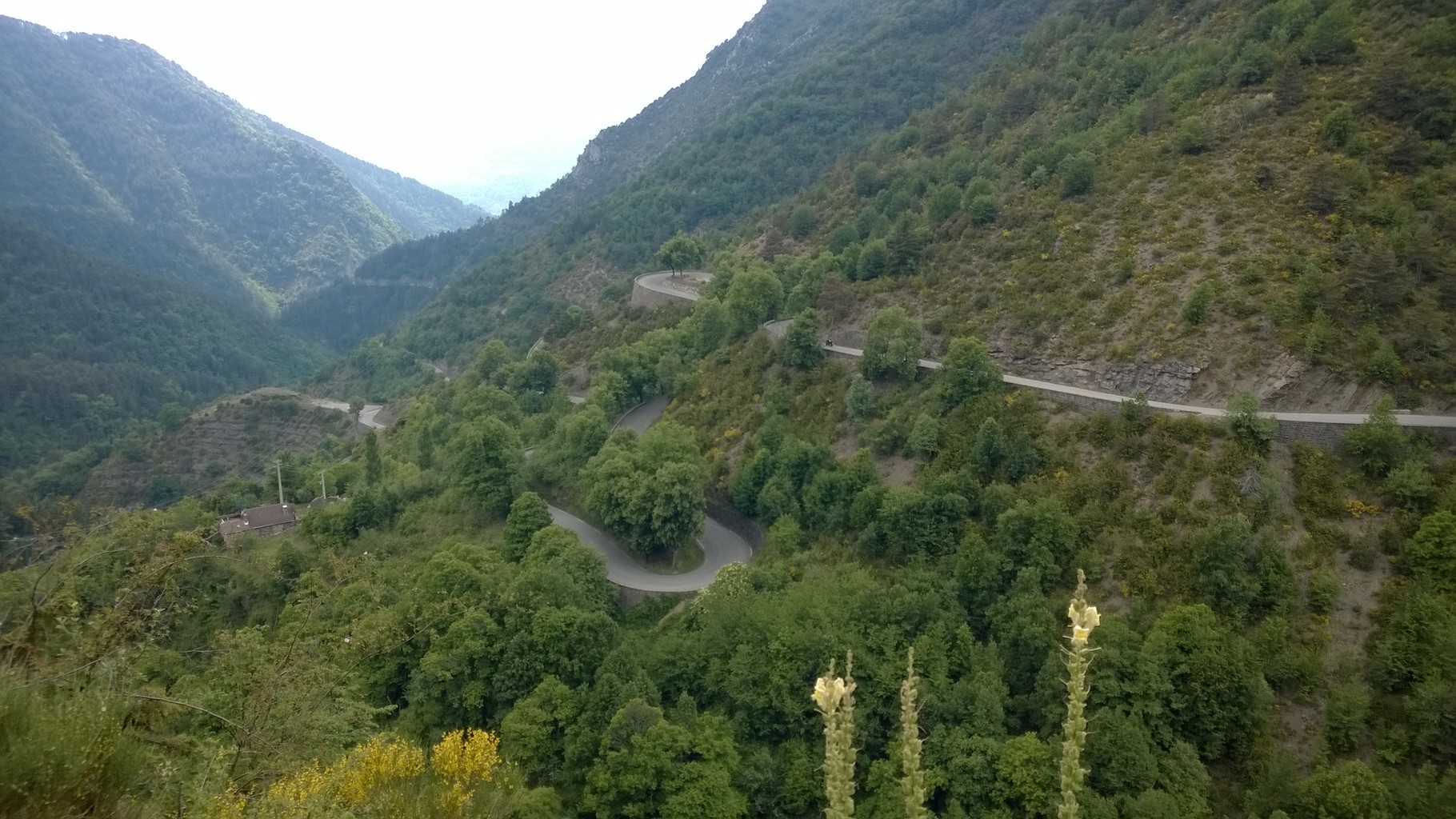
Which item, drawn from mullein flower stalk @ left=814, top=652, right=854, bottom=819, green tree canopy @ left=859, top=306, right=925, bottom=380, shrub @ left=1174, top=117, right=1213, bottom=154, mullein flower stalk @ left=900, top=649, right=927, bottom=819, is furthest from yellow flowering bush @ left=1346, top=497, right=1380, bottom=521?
mullein flower stalk @ left=814, top=652, right=854, bottom=819

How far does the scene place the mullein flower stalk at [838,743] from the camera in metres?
4.96

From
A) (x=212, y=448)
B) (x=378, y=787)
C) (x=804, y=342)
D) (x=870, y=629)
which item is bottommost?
(x=212, y=448)

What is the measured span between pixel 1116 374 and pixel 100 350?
134142mm

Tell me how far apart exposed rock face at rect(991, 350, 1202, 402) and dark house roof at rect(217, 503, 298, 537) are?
1574 inches

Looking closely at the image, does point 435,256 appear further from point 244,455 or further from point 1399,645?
point 1399,645

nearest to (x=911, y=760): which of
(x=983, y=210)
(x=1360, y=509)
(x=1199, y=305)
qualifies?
(x=1360, y=509)

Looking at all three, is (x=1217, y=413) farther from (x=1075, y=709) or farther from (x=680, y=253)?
(x=680, y=253)

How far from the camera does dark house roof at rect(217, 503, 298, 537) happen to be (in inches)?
1666

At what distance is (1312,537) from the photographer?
23.7 meters

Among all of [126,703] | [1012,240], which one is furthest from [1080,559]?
[126,703]

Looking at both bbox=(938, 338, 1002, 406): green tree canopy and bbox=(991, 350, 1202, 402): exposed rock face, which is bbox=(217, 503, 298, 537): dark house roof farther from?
bbox=(991, 350, 1202, 402): exposed rock face

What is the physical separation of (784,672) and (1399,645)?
55.7ft

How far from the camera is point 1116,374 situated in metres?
30.9

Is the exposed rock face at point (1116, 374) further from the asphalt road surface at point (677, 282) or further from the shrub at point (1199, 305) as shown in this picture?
the asphalt road surface at point (677, 282)
